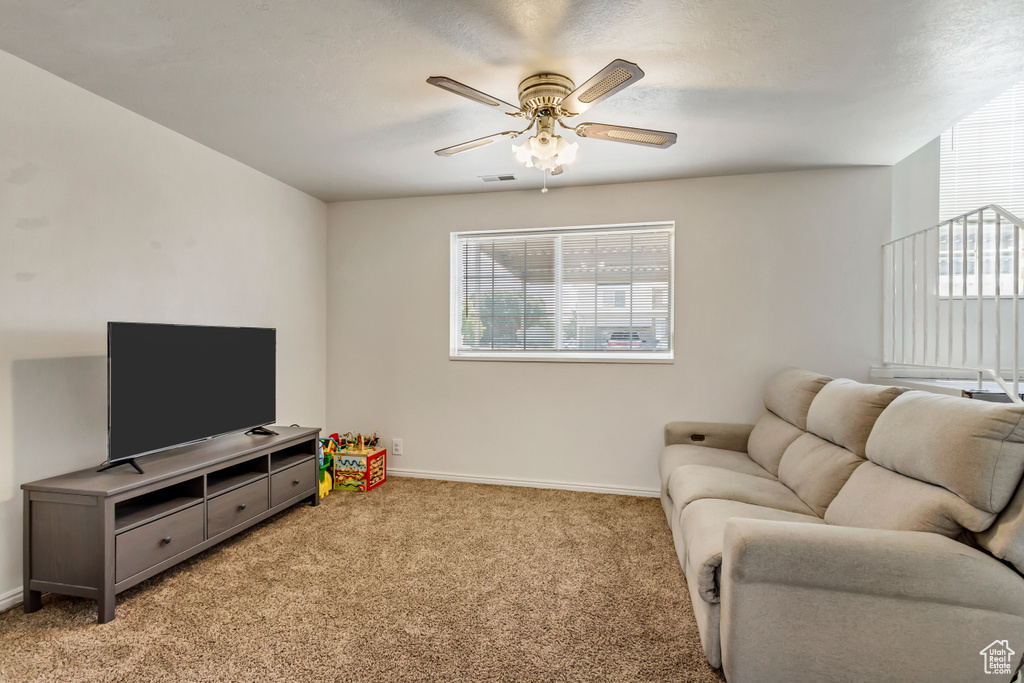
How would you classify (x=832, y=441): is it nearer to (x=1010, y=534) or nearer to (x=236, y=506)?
(x=1010, y=534)

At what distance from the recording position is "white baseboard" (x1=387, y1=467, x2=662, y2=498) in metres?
3.79

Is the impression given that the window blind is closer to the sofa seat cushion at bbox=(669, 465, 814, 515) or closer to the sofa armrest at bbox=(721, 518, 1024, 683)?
the sofa seat cushion at bbox=(669, 465, 814, 515)

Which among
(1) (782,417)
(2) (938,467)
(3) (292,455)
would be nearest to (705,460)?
(1) (782,417)

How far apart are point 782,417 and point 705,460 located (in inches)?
22.7

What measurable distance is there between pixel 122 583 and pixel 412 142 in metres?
2.60

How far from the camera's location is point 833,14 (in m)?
1.82

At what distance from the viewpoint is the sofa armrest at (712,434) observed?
3.38 m

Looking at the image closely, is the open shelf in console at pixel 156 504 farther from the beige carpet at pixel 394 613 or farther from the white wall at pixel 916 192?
the white wall at pixel 916 192

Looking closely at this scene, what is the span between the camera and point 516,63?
214 centimetres

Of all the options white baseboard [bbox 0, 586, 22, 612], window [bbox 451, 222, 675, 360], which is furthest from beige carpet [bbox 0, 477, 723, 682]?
window [bbox 451, 222, 675, 360]

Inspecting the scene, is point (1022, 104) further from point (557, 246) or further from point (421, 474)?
point (421, 474)

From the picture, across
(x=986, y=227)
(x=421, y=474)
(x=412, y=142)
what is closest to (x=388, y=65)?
(x=412, y=142)

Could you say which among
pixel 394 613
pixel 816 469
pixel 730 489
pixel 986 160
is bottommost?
pixel 394 613

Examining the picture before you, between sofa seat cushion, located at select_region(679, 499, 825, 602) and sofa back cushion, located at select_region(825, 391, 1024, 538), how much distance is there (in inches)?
9.4
